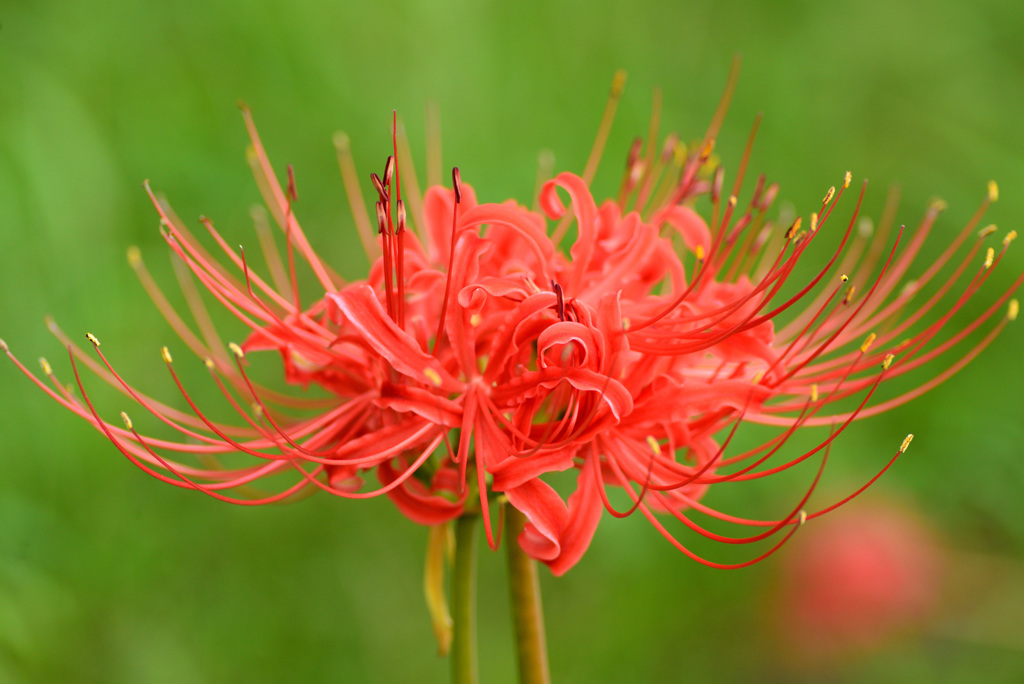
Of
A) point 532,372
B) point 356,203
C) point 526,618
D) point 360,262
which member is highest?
point 360,262

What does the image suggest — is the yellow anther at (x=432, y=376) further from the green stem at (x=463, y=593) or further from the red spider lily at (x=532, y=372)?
the green stem at (x=463, y=593)

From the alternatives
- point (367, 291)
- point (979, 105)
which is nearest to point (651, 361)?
point (367, 291)

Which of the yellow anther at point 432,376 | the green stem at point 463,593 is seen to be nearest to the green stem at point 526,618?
the green stem at point 463,593

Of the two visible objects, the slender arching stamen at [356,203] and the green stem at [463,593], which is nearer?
the green stem at [463,593]

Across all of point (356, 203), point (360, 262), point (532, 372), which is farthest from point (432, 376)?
point (360, 262)

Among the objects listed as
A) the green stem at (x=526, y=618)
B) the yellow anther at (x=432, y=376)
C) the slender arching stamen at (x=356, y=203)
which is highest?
the slender arching stamen at (x=356, y=203)

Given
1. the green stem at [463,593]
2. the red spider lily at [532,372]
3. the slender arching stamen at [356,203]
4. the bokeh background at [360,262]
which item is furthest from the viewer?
the bokeh background at [360,262]

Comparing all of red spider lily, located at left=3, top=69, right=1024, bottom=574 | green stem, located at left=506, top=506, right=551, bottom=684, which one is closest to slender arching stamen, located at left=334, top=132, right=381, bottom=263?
red spider lily, located at left=3, top=69, right=1024, bottom=574

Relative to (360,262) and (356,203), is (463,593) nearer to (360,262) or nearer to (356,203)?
(356,203)

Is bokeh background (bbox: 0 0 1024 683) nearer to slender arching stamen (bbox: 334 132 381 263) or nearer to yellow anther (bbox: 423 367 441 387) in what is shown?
slender arching stamen (bbox: 334 132 381 263)

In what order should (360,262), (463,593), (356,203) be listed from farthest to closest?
(360,262) → (356,203) → (463,593)
